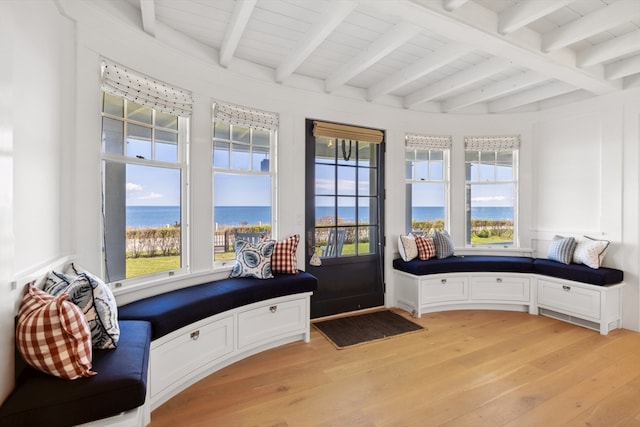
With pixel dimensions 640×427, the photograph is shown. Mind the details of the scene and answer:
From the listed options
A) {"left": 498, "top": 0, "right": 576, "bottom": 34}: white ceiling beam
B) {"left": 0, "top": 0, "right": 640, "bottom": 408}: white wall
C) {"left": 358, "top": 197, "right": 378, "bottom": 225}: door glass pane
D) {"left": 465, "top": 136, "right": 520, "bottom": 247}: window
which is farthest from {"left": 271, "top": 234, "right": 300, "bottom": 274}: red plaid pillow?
{"left": 465, "top": 136, "right": 520, "bottom": 247}: window

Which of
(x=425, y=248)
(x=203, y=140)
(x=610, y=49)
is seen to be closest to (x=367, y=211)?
(x=425, y=248)

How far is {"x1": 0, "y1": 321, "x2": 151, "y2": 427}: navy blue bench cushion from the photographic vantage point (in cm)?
122

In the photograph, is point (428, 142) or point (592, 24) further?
point (428, 142)

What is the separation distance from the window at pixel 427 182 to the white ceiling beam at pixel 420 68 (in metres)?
0.95

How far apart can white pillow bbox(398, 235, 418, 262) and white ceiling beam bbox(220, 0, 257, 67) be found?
9.65 feet

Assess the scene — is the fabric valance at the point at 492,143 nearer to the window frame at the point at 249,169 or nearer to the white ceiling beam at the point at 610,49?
the white ceiling beam at the point at 610,49

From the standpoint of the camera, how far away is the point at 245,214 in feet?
11.2

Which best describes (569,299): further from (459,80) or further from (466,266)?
(459,80)

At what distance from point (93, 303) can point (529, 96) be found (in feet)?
16.0

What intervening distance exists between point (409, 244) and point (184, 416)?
3111 millimetres

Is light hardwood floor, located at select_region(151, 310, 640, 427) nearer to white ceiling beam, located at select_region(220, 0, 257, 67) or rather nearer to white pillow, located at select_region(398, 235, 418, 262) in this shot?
white pillow, located at select_region(398, 235, 418, 262)

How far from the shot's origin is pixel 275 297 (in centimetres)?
297

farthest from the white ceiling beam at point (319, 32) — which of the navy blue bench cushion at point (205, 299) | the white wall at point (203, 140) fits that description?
the navy blue bench cushion at point (205, 299)

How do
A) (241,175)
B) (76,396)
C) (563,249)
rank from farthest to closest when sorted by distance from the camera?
1. (563,249)
2. (241,175)
3. (76,396)
